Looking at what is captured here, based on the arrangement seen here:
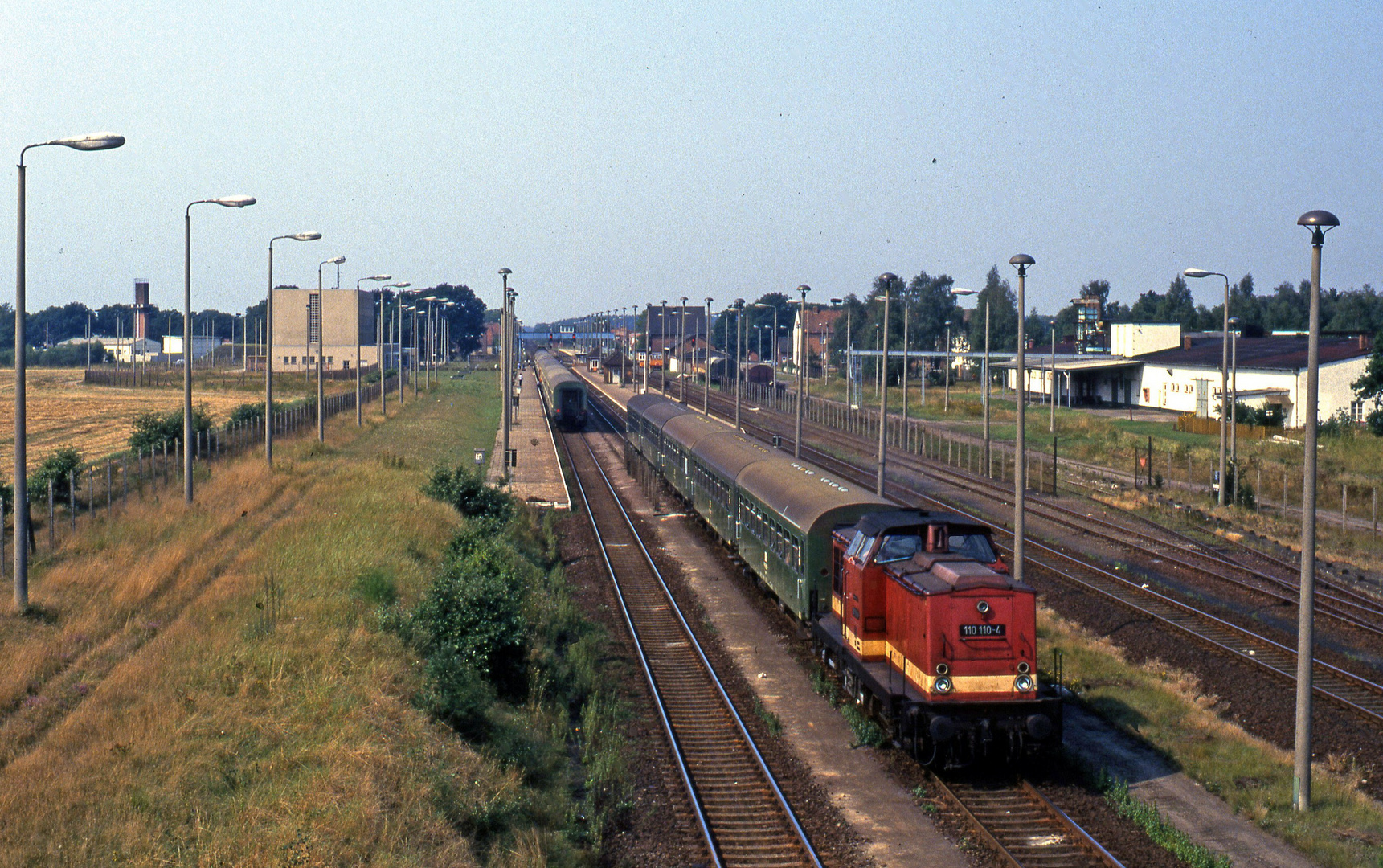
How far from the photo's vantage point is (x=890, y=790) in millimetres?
15023

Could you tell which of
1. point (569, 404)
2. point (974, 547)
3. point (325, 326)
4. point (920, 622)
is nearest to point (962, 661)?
point (920, 622)

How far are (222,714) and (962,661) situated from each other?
933 centimetres

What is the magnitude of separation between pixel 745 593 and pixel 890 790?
42.3 ft

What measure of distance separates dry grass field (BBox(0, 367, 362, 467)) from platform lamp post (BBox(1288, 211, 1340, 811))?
124 feet

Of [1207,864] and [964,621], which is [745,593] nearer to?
[964,621]


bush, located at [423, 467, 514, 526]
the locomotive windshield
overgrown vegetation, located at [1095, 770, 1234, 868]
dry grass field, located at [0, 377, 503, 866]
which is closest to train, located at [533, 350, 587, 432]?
bush, located at [423, 467, 514, 526]

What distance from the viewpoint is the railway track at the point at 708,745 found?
43.6 feet

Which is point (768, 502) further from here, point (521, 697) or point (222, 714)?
point (222, 714)

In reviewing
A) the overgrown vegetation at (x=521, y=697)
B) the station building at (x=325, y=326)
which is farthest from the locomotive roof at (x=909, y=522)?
the station building at (x=325, y=326)

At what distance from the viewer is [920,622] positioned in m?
15.0

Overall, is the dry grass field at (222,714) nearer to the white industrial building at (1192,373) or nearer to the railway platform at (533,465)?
the railway platform at (533,465)

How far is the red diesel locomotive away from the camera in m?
14.5

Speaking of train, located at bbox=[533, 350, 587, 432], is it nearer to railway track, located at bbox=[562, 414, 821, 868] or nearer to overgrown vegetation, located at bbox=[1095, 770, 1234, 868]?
railway track, located at bbox=[562, 414, 821, 868]

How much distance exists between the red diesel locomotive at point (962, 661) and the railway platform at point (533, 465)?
26812 mm
